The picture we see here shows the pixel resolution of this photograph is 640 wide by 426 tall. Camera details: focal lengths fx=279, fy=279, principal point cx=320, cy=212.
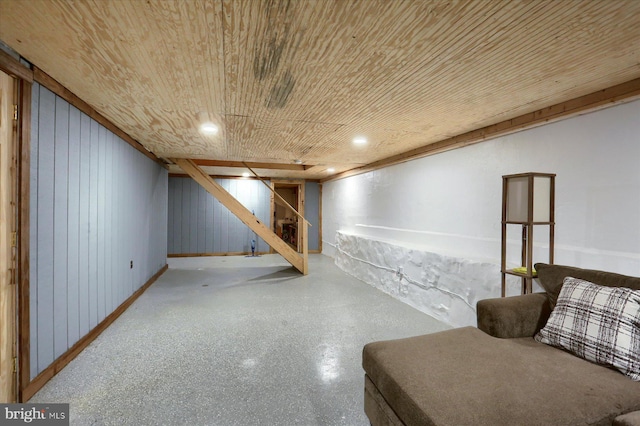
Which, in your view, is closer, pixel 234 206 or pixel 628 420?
pixel 628 420

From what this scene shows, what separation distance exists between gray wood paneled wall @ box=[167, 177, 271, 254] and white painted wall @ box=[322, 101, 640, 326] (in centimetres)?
401

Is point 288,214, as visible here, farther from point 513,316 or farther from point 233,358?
point 513,316

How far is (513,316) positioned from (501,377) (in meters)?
0.58

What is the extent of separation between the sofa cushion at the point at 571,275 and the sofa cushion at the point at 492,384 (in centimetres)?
44

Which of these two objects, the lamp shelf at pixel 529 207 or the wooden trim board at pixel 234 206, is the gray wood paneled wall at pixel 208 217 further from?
the lamp shelf at pixel 529 207

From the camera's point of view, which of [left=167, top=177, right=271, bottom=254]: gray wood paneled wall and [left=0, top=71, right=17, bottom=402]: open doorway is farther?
[left=167, top=177, right=271, bottom=254]: gray wood paneled wall

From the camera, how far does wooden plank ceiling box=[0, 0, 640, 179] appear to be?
123 centimetres

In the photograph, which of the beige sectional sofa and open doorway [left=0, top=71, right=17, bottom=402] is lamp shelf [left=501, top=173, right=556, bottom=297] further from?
open doorway [left=0, top=71, right=17, bottom=402]

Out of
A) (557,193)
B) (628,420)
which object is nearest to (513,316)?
(628,420)

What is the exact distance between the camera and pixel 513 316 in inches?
65.0

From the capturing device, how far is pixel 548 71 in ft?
5.68

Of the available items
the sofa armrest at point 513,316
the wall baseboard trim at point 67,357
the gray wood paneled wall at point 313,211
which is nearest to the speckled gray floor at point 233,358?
the wall baseboard trim at point 67,357

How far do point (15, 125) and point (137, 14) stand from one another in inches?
43.6

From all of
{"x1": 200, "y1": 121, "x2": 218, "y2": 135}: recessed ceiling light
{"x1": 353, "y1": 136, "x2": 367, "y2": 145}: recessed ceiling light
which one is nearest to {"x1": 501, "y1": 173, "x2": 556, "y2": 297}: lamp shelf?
{"x1": 353, "y1": 136, "x2": 367, "y2": 145}: recessed ceiling light
